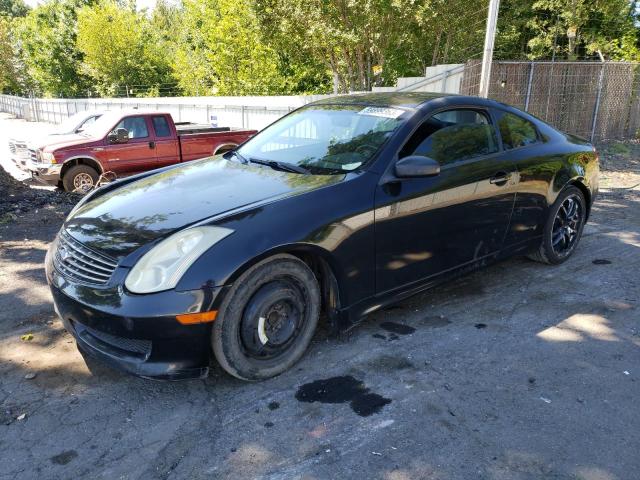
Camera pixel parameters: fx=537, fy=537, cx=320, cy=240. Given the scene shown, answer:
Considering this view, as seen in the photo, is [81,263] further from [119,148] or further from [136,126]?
[136,126]

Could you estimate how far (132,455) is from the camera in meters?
2.59

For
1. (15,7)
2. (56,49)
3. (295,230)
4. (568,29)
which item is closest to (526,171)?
(295,230)

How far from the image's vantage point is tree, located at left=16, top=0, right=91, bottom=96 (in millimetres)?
40750

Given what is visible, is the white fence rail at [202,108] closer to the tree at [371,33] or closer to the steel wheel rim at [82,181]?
the tree at [371,33]

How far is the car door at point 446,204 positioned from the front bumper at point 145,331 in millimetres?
1285

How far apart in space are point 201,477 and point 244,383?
0.80 metres

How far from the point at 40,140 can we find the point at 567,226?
929cm

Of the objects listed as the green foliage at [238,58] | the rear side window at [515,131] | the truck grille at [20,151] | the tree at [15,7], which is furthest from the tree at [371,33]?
the tree at [15,7]

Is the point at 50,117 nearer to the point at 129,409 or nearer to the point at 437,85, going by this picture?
the point at 437,85

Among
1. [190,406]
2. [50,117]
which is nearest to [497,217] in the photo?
[190,406]

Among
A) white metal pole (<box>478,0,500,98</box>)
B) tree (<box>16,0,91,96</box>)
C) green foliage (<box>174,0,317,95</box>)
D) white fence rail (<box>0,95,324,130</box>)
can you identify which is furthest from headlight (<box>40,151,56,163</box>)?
tree (<box>16,0,91,96</box>)

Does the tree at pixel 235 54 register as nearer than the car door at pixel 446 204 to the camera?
No

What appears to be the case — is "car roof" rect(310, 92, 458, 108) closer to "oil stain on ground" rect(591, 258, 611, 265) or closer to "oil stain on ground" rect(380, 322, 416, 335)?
"oil stain on ground" rect(380, 322, 416, 335)

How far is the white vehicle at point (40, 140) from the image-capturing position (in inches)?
392
